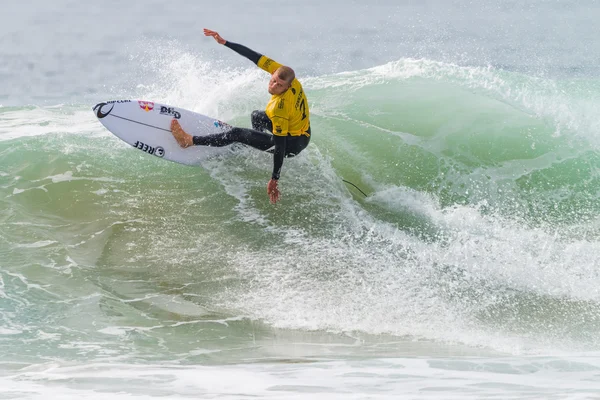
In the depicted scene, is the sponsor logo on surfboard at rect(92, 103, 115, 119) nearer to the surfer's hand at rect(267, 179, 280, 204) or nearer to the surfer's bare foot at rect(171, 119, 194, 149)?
the surfer's bare foot at rect(171, 119, 194, 149)

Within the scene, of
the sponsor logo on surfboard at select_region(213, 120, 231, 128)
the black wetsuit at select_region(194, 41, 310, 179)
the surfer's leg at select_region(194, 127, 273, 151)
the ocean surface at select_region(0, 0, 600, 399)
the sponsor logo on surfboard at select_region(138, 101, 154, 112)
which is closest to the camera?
the ocean surface at select_region(0, 0, 600, 399)

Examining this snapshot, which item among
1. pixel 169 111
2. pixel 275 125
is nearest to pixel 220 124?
pixel 169 111

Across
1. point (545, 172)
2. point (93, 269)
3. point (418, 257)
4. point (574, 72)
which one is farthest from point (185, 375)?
point (574, 72)

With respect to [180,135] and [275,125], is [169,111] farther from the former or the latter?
[275,125]

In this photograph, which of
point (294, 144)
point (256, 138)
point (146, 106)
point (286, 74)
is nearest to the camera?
point (286, 74)

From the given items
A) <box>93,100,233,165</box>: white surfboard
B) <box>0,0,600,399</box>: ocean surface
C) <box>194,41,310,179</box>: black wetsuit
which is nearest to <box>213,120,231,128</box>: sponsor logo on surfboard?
<box>93,100,233,165</box>: white surfboard

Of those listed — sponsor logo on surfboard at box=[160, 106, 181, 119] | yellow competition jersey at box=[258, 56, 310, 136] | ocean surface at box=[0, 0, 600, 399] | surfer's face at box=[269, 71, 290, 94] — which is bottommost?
ocean surface at box=[0, 0, 600, 399]

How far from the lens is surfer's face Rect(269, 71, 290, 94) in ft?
21.1

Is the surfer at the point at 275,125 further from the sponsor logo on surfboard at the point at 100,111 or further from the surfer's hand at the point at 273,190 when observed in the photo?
the sponsor logo on surfboard at the point at 100,111

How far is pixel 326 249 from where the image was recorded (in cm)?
666

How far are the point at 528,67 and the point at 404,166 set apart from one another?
10.3 m

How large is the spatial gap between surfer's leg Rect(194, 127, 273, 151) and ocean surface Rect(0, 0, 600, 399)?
35cm

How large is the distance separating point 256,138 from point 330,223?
1185 mm

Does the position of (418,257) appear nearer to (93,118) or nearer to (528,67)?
(93,118)
